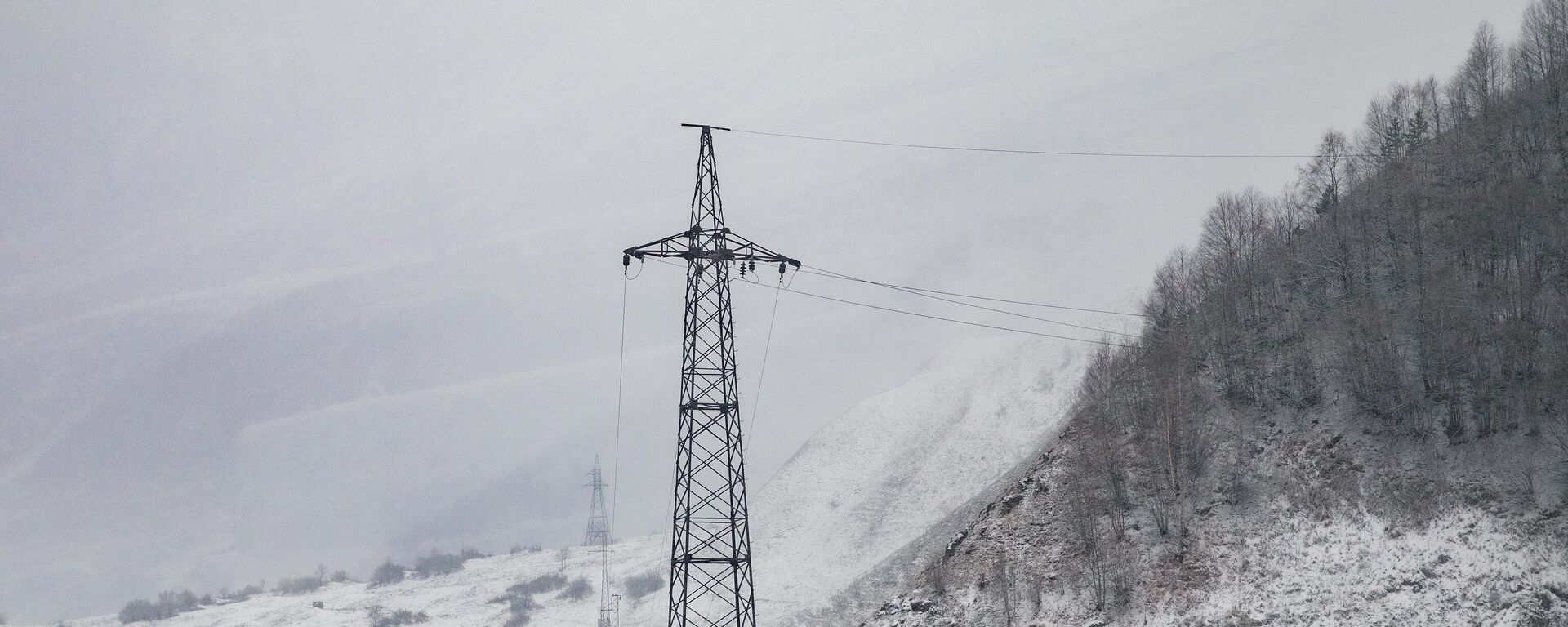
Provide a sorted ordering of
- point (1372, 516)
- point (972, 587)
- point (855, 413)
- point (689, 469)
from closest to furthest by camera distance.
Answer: point (689, 469) → point (1372, 516) → point (972, 587) → point (855, 413)

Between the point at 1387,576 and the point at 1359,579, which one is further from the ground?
the point at 1387,576

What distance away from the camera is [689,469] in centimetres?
3197

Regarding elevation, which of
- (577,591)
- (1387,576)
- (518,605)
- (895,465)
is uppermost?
(895,465)

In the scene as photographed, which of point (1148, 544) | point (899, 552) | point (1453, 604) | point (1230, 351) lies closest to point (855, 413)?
point (899, 552)

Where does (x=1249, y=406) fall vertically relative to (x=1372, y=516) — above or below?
above

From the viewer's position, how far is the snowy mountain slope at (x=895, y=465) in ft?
291

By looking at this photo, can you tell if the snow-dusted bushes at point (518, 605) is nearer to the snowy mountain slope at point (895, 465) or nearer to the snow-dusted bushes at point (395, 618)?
the snow-dusted bushes at point (395, 618)

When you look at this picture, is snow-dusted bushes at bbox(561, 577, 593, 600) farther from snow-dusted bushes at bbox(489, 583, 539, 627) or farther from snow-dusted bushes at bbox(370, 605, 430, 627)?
snow-dusted bushes at bbox(370, 605, 430, 627)

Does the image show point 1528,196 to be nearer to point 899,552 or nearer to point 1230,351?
point 1230,351

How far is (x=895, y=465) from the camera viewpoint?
104625 millimetres

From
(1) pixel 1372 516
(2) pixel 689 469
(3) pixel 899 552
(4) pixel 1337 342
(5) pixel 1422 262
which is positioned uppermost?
(5) pixel 1422 262

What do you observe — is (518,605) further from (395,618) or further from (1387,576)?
(1387,576)

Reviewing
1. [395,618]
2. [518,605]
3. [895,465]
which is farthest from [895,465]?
[395,618]

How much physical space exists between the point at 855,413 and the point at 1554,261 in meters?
86.9
